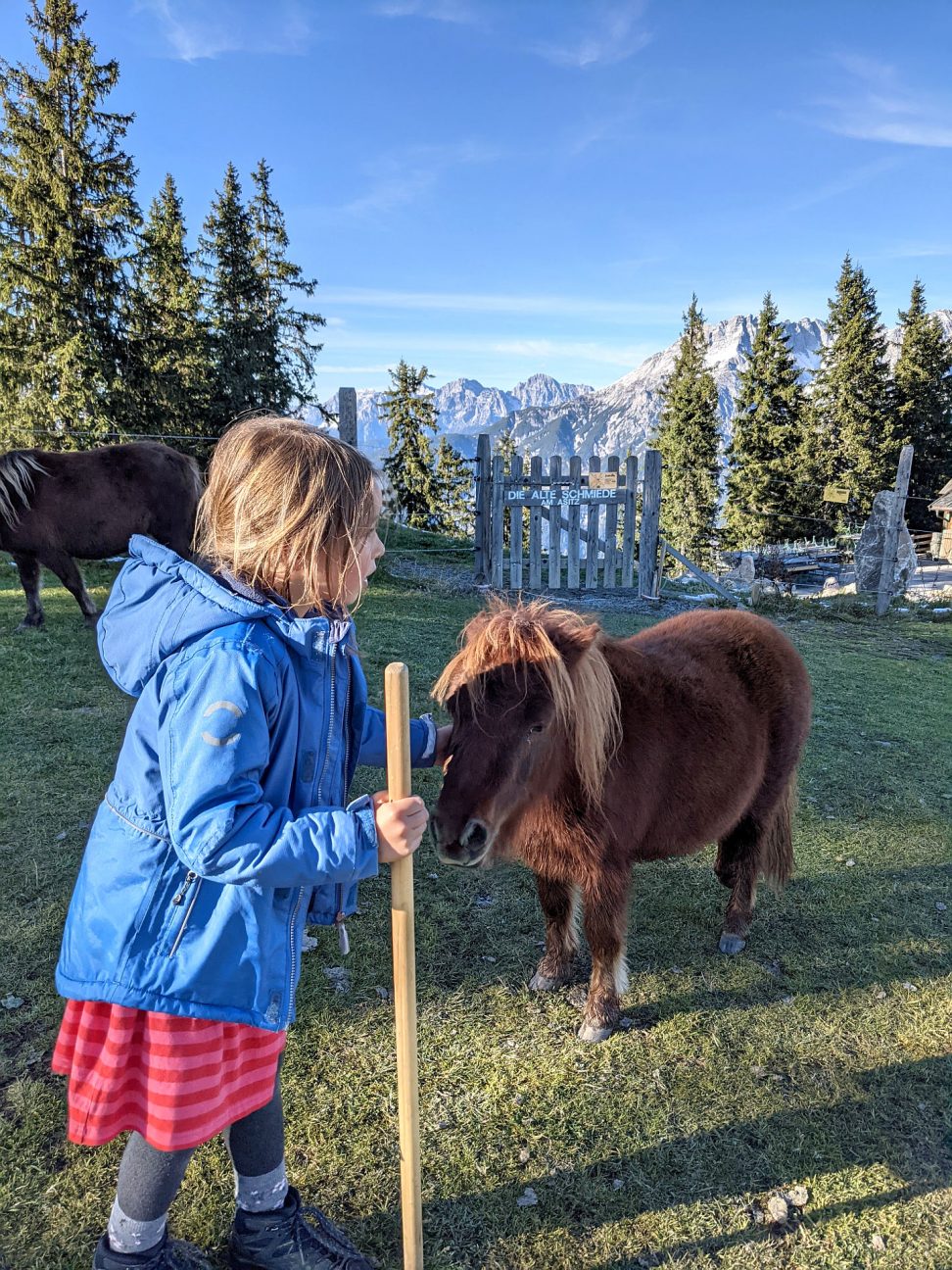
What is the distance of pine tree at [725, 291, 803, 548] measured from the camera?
33281 mm

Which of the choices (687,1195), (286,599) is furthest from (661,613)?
(286,599)

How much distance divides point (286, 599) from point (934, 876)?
4.16m

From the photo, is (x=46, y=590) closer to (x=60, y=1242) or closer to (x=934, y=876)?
(x=60, y=1242)

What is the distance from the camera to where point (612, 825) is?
2631 mm

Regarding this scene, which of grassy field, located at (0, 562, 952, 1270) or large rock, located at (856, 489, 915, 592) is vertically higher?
large rock, located at (856, 489, 915, 592)

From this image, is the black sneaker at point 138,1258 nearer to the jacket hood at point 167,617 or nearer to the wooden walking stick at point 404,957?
the wooden walking stick at point 404,957

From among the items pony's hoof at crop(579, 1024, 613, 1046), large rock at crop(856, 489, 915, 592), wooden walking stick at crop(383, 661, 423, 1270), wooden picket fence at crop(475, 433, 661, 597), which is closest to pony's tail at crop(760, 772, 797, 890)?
pony's hoof at crop(579, 1024, 613, 1046)

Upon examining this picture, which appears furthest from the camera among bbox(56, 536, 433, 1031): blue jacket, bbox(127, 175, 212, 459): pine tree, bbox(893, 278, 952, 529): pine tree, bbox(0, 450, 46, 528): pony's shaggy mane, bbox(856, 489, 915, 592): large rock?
bbox(893, 278, 952, 529): pine tree

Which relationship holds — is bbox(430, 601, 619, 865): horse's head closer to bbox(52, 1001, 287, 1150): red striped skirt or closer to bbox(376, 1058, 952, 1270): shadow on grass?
bbox(52, 1001, 287, 1150): red striped skirt

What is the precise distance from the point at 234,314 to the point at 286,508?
65.5ft

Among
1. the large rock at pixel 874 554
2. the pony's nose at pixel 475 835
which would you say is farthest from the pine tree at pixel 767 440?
the pony's nose at pixel 475 835

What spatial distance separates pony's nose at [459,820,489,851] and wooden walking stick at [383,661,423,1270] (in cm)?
43

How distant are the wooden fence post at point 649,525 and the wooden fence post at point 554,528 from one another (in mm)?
1292

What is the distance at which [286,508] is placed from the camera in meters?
1.47
